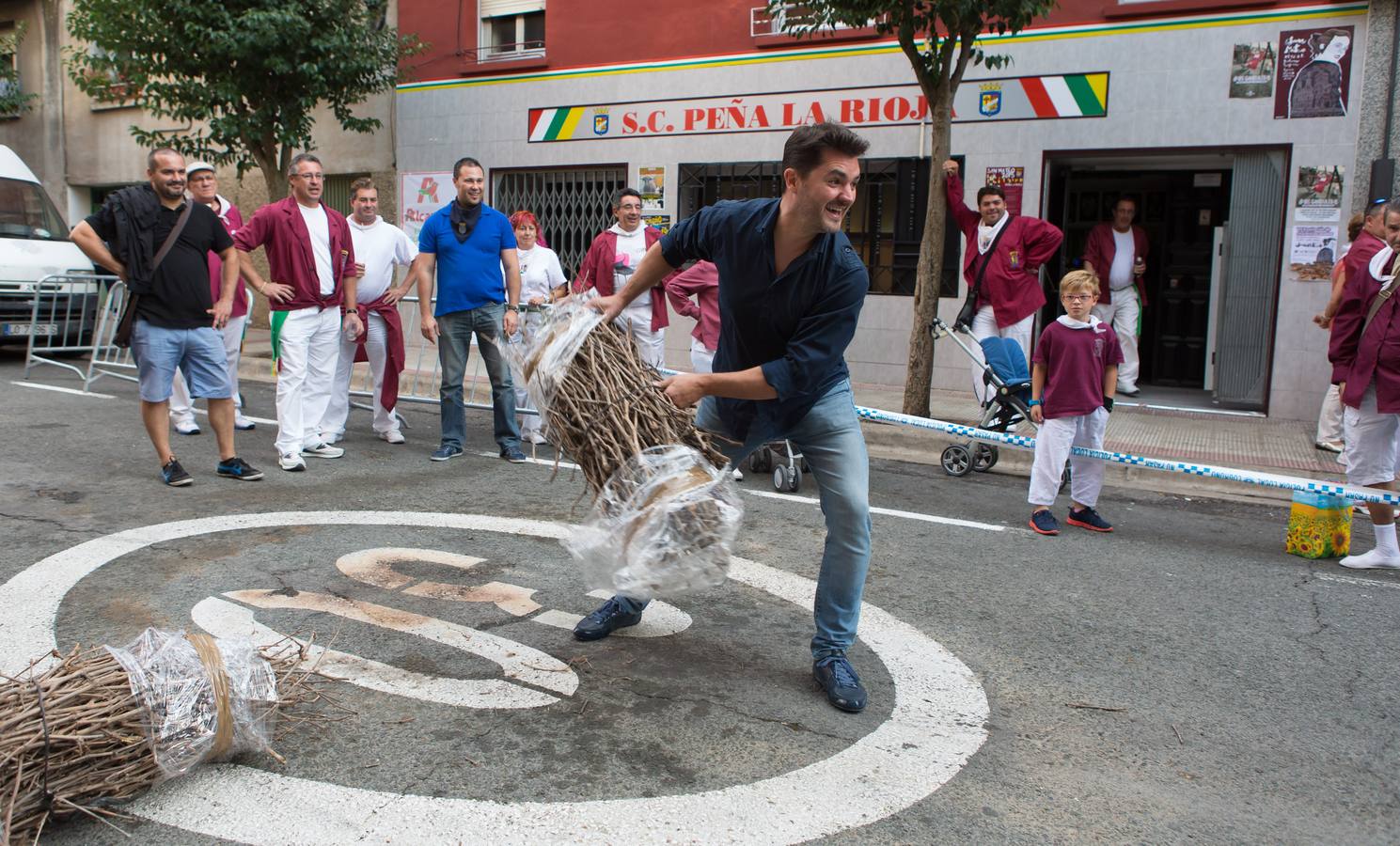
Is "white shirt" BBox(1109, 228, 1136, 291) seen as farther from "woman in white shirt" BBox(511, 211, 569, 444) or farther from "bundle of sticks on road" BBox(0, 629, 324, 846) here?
"bundle of sticks on road" BBox(0, 629, 324, 846)

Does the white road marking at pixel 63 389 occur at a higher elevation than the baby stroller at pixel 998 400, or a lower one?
lower

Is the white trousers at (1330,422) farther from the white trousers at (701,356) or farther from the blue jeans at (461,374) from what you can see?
the blue jeans at (461,374)

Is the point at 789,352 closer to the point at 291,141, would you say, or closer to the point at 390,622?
the point at 390,622

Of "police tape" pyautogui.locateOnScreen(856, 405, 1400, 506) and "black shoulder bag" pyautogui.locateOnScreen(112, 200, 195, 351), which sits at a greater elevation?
"black shoulder bag" pyautogui.locateOnScreen(112, 200, 195, 351)

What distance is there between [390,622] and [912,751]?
2.07 metres

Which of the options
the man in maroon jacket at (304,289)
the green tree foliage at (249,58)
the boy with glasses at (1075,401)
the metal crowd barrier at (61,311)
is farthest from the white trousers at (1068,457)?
the metal crowd barrier at (61,311)

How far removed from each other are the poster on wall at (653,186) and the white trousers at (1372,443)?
877cm

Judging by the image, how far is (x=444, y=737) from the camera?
3.29 m

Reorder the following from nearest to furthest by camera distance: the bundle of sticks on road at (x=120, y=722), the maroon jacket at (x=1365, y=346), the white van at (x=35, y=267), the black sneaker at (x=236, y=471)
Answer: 1. the bundle of sticks on road at (x=120, y=722)
2. the maroon jacket at (x=1365, y=346)
3. the black sneaker at (x=236, y=471)
4. the white van at (x=35, y=267)

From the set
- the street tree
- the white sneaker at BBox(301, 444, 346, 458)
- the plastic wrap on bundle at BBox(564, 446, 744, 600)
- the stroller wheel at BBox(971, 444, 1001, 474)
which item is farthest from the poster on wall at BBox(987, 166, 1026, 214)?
the plastic wrap on bundle at BBox(564, 446, 744, 600)

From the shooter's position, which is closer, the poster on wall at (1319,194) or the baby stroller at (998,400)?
the baby stroller at (998,400)

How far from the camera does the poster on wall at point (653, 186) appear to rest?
13.2 meters

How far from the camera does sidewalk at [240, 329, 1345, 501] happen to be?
7.88 meters

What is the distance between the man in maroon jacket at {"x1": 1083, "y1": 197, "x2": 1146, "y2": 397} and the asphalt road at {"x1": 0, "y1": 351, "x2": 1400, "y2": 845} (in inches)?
208
